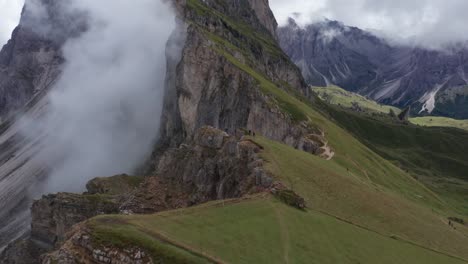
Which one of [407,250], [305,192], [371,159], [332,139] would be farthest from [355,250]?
[371,159]

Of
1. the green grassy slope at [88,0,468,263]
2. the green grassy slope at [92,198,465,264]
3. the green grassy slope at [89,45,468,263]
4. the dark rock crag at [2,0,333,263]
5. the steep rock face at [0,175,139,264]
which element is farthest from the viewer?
the steep rock face at [0,175,139,264]

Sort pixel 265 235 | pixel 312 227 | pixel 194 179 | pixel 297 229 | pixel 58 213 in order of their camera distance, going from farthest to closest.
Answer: pixel 58 213, pixel 194 179, pixel 312 227, pixel 297 229, pixel 265 235

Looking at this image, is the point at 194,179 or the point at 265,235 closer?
the point at 265,235

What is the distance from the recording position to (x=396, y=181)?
18662 cm

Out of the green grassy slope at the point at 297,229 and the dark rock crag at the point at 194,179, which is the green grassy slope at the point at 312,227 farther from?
the dark rock crag at the point at 194,179

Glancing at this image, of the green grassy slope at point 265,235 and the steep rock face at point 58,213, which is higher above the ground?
the green grassy slope at point 265,235

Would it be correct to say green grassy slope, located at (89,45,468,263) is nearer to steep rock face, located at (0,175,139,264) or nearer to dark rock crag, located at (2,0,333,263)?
dark rock crag, located at (2,0,333,263)

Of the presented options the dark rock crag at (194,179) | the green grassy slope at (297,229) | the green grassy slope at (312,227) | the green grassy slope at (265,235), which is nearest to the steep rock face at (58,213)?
the dark rock crag at (194,179)

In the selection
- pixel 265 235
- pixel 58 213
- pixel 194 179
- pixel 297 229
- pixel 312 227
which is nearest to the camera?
pixel 265 235

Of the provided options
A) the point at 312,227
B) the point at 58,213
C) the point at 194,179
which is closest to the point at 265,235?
the point at 312,227

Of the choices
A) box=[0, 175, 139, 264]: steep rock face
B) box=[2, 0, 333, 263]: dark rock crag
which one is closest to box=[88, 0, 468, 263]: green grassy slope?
box=[2, 0, 333, 263]: dark rock crag

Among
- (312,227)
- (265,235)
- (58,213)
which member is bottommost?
(58,213)

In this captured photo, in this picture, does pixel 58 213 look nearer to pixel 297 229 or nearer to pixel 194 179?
pixel 194 179

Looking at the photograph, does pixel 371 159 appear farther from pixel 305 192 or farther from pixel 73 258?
pixel 73 258
